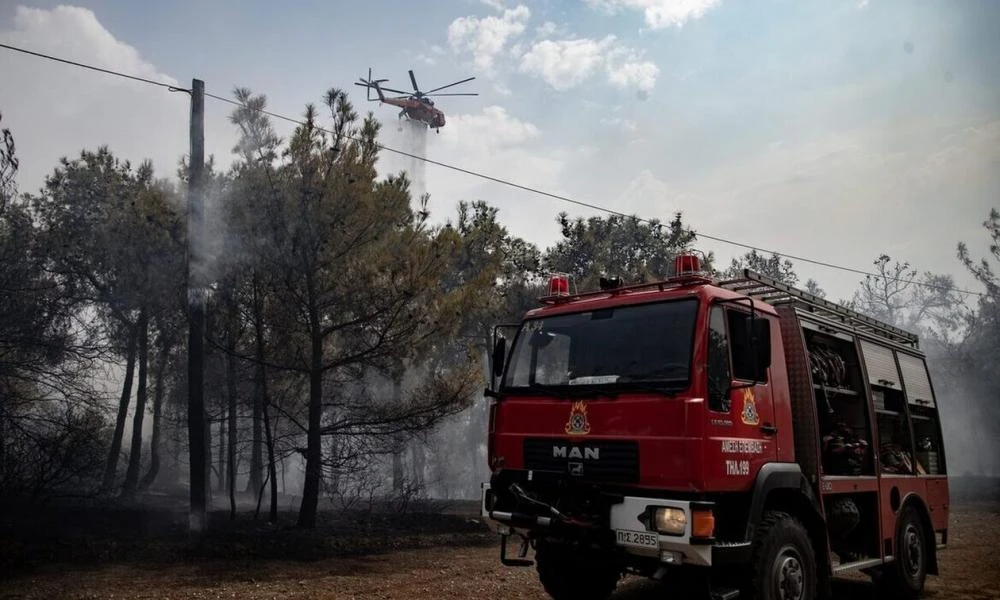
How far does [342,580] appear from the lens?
8492 mm

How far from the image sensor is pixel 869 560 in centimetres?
694

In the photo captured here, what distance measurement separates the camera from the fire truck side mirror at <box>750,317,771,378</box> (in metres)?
5.38

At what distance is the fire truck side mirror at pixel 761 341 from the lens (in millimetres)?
5379

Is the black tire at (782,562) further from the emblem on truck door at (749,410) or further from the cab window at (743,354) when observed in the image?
the cab window at (743,354)

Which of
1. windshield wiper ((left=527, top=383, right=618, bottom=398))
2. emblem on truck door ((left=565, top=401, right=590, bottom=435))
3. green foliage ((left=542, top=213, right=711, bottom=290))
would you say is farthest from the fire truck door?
green foliage ((left=542, top=213, right=711, bottom=290))

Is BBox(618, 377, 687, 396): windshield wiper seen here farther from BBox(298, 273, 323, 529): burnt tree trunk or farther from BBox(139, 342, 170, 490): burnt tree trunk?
BBox(139, 342, 170, 490): burnt tree trunk

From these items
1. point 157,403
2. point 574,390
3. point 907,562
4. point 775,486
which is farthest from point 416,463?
point 775,486

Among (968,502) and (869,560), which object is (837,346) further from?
(968,502)

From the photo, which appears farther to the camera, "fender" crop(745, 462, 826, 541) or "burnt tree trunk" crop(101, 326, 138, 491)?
"burnt tree trunk" crop(101, 326, 138, 491)

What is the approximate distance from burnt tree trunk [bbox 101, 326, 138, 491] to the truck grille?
15.8 meters

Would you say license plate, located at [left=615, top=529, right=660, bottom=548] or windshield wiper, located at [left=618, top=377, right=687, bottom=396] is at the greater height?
windshield wiper, located at [left=618, top=377, right=687, bottom=396]

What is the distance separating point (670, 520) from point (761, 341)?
1.60 m

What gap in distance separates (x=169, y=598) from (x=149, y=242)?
32.0 ft

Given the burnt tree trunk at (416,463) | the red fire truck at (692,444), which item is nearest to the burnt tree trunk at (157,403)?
the burnt tree trunk at (416,463)
